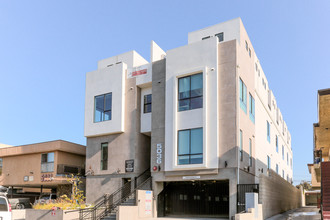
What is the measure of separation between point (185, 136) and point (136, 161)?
448 cm

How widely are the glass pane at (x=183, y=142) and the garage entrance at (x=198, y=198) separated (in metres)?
3.77

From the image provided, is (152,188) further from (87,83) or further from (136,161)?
(87,83)

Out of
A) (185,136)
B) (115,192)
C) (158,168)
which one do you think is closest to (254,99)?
(185,136)

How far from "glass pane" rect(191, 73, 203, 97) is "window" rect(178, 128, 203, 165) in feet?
7.16

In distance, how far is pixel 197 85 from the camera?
69.7 feet

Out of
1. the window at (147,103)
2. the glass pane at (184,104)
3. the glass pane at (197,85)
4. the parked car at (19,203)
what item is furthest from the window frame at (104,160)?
the parked car at (19,203)

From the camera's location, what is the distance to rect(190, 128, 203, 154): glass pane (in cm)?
2038

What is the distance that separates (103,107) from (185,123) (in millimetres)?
7578

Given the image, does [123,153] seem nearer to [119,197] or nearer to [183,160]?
[119,197]

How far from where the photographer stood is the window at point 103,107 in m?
25.6

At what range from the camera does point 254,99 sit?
25.5 metres

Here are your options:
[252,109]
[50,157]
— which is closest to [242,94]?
[252,109]

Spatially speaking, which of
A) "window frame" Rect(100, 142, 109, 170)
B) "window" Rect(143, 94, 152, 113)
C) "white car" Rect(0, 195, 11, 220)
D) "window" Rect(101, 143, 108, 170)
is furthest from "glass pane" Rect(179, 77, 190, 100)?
"white car" Rect(0, 195, 11, 220)

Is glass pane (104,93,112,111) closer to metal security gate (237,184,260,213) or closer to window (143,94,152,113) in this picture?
window (143,94,152,113)
